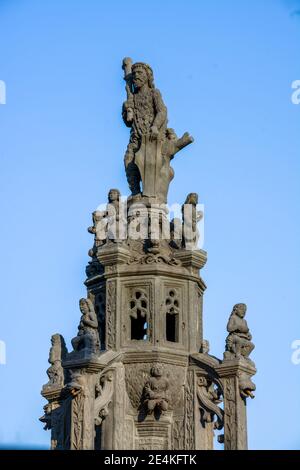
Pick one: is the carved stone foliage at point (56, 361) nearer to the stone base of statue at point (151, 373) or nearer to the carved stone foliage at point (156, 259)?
the stone base of statue at point (151, 373)

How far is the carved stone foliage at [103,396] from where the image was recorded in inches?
1994

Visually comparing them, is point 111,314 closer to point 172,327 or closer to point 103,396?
point 172,327

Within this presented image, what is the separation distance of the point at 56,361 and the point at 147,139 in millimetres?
5080

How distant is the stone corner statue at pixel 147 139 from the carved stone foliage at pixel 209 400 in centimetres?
409

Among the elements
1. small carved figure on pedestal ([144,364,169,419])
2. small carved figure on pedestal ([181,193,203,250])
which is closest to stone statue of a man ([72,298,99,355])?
small carved figure on pedestal ([144,364,169,419])

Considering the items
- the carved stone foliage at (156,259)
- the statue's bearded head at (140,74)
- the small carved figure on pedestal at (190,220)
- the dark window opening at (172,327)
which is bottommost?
the dark window opening at (172,327)

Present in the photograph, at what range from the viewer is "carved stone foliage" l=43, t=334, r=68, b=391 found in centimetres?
5169

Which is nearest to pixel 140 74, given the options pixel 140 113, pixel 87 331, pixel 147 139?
pixel 140 113

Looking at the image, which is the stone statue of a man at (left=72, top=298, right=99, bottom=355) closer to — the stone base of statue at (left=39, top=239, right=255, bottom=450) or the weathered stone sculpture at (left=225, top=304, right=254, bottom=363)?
the stone base of statue at (left=39, top=239, right=255, bottom=450)

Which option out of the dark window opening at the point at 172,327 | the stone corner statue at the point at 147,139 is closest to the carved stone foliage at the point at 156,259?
the dark window opening at the point at 172,327

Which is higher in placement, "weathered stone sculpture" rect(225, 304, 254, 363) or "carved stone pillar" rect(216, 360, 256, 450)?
"weathered stone sculpture" rect(225, 304, 254, 363)

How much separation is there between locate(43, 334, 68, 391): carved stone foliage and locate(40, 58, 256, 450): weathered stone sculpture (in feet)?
0.07
